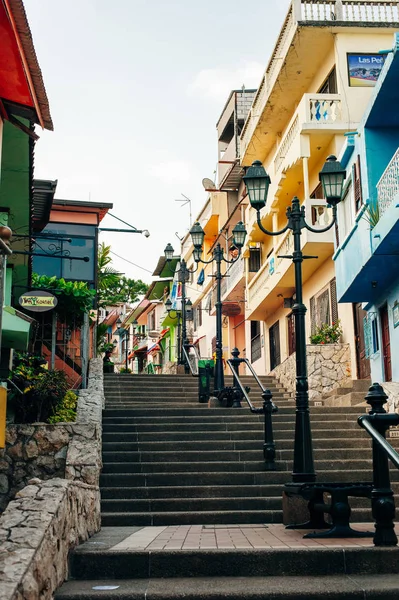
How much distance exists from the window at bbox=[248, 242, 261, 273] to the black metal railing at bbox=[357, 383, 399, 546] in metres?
21.0

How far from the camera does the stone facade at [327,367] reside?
17.9 meters

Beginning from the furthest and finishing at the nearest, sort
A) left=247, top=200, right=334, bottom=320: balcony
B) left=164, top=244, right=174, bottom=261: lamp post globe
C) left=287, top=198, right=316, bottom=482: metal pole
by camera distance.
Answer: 1. left=164, top=244, right=174, bottom=261: lamp post globe
2. left=247, top=200, right=334, bottom=320: balcony
3. left=287, top=198, right=316, bottom=482: metal pole

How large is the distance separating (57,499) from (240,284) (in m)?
23.6

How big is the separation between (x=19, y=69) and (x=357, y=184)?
28.9 ft

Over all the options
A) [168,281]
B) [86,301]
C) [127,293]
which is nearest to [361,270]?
[86,301]

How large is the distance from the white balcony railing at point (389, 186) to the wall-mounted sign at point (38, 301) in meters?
7.05

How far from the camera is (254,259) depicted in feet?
90.2

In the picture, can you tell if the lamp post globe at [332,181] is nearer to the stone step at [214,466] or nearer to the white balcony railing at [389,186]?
the white balcony railing at [389,186]

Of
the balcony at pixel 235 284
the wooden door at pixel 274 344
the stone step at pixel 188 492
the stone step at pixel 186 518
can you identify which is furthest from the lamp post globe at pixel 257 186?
the balcony at pixel 235 284

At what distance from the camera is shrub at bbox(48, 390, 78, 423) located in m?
12.1

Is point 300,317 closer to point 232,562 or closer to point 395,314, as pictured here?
point 232,562

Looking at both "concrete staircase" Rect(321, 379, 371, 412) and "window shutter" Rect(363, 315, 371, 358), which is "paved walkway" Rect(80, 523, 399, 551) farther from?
"window shutter" Rect(363, 315, 371, 358)

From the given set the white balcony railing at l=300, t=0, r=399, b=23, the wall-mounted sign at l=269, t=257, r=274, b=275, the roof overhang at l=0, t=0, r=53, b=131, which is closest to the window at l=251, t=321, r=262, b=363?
the wall-mounted sign at l=269, t=257, r=274, b=275

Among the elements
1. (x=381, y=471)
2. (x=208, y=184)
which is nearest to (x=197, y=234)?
(x=381, y=471)
